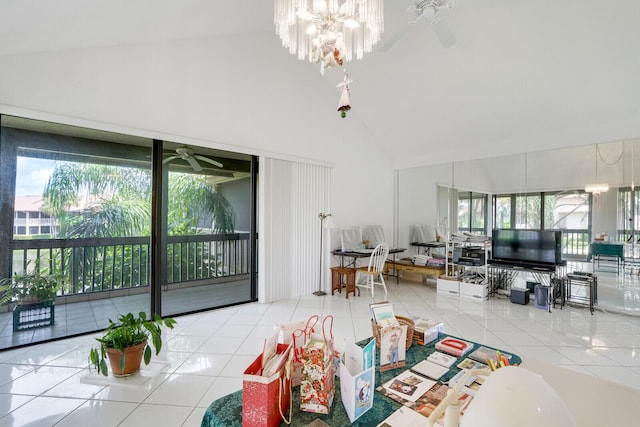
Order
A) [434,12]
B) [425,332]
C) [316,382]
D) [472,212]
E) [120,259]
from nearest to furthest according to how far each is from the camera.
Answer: [316,382] → [425,332] → [434,12] → [120,259] → [472,212]

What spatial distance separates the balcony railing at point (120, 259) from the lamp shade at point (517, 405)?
3.94m

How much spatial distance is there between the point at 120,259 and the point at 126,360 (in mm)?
1584

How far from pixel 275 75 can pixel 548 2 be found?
3437 millimetres

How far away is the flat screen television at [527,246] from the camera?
448 centimetres

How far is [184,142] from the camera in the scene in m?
3.76

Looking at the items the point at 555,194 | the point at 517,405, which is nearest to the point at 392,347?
the point at 517,405

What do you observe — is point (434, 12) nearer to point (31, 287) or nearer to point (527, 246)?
point (527, 246)

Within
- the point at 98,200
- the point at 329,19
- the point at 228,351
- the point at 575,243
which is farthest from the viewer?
the point at 575,243

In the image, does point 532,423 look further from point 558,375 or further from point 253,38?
point 253,38

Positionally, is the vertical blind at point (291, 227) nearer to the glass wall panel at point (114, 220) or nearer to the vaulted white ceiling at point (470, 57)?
the glass wall panel at point (114, 220)

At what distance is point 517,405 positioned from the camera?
509mm

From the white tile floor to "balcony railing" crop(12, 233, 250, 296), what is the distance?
26.5 inches

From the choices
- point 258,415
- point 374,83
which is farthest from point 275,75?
point 258,415

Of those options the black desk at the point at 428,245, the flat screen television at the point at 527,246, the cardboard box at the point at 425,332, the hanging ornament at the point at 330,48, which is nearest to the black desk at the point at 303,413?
the cardboard box at the point at 425,332
